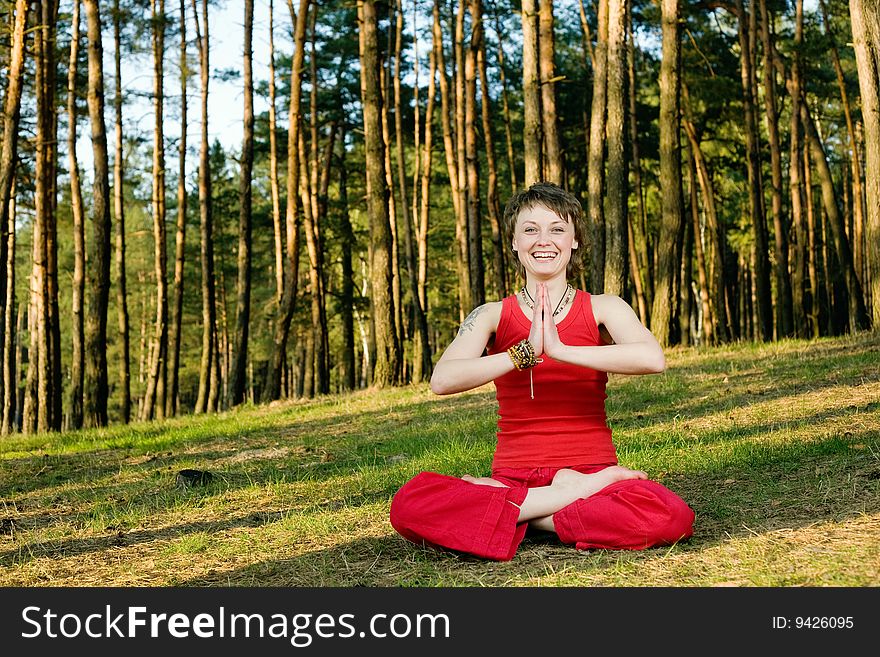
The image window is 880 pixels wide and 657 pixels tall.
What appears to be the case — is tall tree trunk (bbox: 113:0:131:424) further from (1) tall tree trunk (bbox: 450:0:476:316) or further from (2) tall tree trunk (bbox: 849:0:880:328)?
(2) tall tree trunk (bbox: 849:0:880:328)

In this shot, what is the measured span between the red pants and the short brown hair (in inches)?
41.3

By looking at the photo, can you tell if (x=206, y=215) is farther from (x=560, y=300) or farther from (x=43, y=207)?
(x=560, y=300)

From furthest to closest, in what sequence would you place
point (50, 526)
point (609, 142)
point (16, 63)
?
point (609, 142) < point (16, 63) < point (50, 526)

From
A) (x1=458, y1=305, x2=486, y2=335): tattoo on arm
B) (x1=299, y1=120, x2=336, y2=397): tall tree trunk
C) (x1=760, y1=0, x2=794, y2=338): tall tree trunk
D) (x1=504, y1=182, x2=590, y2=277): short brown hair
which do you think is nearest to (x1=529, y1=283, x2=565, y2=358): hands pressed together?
(x1=458, y1=305, x2=486, y2=335): tattoo on arm

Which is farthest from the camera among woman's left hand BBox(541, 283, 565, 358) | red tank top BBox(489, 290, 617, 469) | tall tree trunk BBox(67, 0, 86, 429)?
tall tree trunk BBox(67, 0, 86, 429)

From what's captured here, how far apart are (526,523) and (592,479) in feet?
1.20

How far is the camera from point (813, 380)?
918 cm

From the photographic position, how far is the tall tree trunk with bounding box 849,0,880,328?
11078 millimetres

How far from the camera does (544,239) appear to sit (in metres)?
4.21

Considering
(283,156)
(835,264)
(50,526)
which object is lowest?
(50,526)

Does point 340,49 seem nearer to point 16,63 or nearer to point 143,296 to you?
point 16,63
